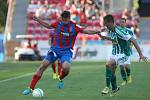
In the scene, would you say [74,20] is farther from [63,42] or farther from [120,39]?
[63,42]

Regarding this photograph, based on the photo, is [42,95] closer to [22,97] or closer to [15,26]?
[22,97]

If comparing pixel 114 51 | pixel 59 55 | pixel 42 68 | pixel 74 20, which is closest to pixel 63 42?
pixel 59 55

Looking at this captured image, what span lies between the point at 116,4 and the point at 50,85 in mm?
27090

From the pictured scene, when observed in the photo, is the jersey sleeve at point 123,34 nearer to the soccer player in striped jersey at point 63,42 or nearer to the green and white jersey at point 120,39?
the green and white jersey at point 120,39

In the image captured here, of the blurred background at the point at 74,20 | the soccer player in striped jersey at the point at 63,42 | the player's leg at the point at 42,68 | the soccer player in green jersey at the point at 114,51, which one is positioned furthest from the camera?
the blurred background at the point at 74,20

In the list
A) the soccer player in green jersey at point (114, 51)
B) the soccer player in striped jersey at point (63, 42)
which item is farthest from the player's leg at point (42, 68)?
the soccer player in green jersey at point (114, 51)

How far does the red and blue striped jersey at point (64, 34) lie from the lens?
48.8 ft

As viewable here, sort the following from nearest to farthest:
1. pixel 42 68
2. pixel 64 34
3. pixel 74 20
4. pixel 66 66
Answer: pixel 42 68, pixel 66 66, pixel 64 34, pixel 74 20

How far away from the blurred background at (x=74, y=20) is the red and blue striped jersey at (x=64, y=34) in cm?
2521

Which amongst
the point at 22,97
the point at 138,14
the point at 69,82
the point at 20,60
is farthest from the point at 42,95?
the point at 138,14

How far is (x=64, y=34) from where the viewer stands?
14898 millimetres

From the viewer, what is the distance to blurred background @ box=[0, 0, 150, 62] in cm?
4112

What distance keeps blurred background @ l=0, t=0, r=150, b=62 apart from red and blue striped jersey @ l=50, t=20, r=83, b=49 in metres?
25.2

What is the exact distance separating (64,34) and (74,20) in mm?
28934
